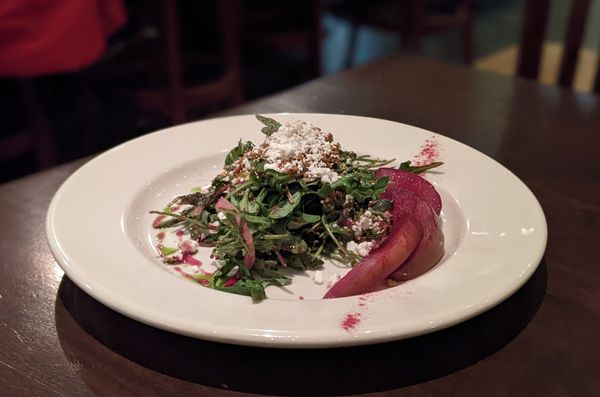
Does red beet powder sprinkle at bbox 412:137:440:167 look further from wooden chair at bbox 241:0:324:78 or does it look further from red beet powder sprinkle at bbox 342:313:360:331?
wooden chair at bbox 241:0:324:78

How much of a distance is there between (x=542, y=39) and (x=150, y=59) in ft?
4.86

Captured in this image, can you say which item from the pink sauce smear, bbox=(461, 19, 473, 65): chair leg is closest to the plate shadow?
the pink sauce smear

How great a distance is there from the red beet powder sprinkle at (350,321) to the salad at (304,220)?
10cm

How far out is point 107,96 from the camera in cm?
270

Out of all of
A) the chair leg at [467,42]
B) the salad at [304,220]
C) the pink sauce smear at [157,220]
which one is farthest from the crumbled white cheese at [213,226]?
the chair leg at [467,42]

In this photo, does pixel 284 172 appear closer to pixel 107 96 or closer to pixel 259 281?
pixel 259 281

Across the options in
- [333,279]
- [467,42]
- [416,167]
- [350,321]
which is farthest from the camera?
[467,42]

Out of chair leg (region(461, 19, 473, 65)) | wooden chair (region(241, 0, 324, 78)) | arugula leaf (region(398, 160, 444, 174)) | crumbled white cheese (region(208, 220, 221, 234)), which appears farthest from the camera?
chair leg (region(461, 19, 473, 65))

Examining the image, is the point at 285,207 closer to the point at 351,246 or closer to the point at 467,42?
the point at 351,246

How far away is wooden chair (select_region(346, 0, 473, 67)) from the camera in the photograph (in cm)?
368

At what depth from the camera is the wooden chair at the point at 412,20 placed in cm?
368

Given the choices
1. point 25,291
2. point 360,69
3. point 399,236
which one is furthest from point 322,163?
point 360,69

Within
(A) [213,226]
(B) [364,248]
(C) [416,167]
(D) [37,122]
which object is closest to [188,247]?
(A) [213,226]

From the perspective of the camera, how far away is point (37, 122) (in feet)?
7.77
